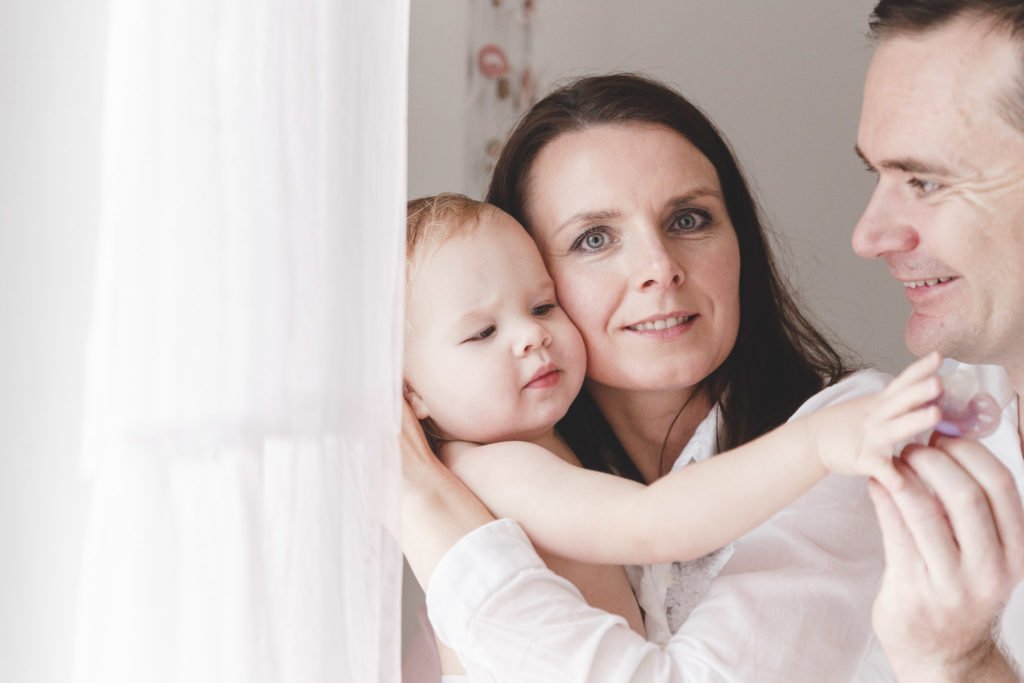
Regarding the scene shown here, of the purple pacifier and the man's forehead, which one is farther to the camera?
the man's forehead

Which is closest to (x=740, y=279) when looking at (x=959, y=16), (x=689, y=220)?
(x=689, y=220)

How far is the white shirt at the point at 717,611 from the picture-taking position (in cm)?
110

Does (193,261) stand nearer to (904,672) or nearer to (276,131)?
(276,131)

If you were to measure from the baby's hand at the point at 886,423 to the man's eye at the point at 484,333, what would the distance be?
556 mm

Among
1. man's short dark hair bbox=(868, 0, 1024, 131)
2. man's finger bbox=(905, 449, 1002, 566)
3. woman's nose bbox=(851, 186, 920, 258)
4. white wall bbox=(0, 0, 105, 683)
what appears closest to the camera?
white wall bbox=(0, 0, 105, 683)

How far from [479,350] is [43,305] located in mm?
787

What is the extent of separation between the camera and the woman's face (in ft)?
4.93

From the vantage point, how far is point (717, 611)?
3.94 feet

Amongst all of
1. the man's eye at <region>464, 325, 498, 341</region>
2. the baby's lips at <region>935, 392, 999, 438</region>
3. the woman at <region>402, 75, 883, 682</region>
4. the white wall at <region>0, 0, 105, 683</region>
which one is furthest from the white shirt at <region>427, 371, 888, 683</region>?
the white wall at <region>0, 0, 105, 683</region>

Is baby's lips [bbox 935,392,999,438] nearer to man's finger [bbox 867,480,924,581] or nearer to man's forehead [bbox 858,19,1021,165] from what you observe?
man's finger [bbox 867,480,924,581]

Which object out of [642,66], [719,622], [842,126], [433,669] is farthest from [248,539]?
[842,126]

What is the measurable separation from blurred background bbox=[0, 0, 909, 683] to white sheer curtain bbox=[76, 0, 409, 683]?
2 centimetres

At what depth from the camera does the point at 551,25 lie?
276 centimetres

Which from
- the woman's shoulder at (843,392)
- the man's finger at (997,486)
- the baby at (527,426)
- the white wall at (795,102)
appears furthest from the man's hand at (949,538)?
the white wall at (795,102)
